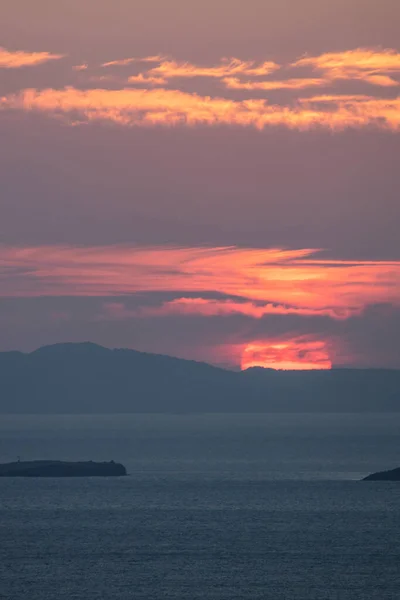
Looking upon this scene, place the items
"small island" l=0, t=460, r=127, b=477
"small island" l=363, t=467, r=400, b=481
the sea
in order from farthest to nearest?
"small island" l=0, t=460, r=127, b=477 < "small island" l=363, t=467, r=400, b=481 < the sea

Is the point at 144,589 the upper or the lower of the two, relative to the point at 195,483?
lower

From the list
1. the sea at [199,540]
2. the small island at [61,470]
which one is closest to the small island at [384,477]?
the sea at [199,540]

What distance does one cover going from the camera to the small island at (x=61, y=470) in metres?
186

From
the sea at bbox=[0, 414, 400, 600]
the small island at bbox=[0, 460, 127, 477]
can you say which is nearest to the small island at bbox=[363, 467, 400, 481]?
the sea at bbox=[0, 414, 400, 600]

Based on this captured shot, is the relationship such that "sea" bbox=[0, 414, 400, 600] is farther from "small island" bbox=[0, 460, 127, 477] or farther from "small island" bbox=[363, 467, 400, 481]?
"small island" bbox=[0, 460, 127, 477]

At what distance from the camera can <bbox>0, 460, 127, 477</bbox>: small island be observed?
186 m

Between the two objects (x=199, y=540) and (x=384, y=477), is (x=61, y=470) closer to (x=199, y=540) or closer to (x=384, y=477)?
(x=384, y=477)

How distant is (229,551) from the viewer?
104m

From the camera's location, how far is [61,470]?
18862cm

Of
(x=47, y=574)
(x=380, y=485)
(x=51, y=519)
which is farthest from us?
(x=380, y=485)

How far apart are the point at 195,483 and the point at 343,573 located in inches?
3278

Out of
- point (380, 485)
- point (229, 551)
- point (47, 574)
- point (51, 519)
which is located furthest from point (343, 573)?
point (380, 485)

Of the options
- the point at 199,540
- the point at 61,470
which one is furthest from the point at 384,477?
the point at 199,540

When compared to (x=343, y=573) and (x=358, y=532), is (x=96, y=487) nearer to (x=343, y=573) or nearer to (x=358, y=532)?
(x=358, y=532)
